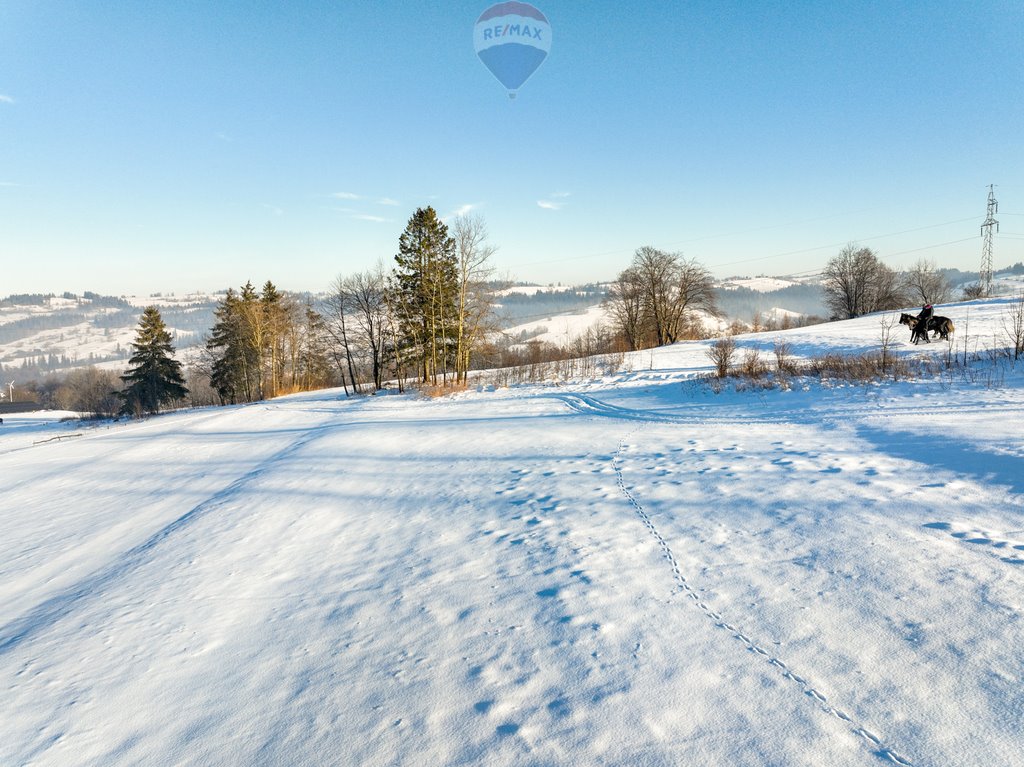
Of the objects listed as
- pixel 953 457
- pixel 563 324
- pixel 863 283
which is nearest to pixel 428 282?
pixel 953 457

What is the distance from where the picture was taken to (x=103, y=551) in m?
6.69

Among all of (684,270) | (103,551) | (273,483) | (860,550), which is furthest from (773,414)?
(684,270)

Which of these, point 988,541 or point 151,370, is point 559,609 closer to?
point 988,541

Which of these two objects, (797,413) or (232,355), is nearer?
(797,413)

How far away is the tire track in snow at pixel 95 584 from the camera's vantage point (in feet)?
15.6

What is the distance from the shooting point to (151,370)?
131 ft

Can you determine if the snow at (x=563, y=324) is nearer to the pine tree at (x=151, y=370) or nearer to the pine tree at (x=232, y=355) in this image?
the pine tree at (x=232, y=355)

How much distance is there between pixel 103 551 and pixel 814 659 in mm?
8622

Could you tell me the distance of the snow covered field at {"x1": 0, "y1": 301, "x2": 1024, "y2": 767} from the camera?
264 cm

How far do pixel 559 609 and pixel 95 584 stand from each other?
570 cm

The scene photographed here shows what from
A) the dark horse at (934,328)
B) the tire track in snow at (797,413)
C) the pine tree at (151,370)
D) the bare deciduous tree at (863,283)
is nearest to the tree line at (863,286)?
the bare deciduous tree at (863,283)

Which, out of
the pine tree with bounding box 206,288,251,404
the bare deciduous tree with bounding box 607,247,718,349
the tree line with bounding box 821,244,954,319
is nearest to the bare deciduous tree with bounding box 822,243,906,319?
the tree line with bounding box 821,244,954,319

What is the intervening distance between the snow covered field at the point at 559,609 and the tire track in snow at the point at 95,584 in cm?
5

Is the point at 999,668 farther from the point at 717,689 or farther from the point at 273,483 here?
the point at 273,483
